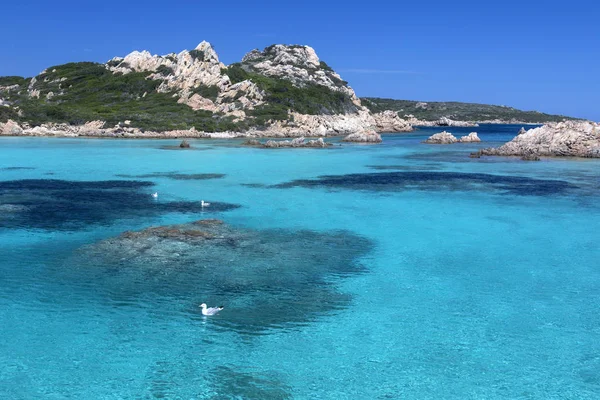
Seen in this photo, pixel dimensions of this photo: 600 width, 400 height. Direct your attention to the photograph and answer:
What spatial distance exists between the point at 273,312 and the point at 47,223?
54.0ft

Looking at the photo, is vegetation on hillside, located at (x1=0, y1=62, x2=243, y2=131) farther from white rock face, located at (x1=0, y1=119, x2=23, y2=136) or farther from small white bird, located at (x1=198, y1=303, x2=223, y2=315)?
small white bird, located at (x1=198, y1=303, x2=223, y2=315)

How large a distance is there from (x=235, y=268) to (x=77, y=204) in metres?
17.4

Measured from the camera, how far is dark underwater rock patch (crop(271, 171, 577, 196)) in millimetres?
42969

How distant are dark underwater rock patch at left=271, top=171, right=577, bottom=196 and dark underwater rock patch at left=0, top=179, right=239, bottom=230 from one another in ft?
37.4

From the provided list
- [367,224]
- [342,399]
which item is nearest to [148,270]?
[342,399]

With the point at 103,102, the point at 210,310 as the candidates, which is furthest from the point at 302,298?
the point at 103,102

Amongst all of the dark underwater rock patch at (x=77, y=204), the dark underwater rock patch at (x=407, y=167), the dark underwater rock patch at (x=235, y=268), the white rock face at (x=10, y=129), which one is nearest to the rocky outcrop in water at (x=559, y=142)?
the dark underwater rock patch at (x=407, y=167)

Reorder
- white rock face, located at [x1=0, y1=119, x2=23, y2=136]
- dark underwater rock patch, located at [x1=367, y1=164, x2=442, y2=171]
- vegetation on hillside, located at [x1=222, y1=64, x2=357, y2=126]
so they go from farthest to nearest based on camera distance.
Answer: vegetation on hillside, located at [x1=222, y1=64, x2=357, y2=126] → white rock face, located at [x1=0, y1=119, x2=23, y2=136] → dark underwater rock patch, located at [x1=367, y1=164, x2=442, y2=171]

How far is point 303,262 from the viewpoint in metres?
21.2

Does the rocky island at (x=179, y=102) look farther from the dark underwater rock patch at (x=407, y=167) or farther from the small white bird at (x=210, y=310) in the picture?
the small white bird at (x=210, y=310)

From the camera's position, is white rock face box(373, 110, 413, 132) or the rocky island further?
white rock face box(373, 110, 413, 132)

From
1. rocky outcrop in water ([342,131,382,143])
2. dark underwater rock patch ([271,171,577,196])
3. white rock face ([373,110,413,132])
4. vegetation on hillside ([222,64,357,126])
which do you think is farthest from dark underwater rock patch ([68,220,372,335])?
white rock face ([373,110,413,132])

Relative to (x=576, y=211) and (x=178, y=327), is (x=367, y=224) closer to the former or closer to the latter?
(x=576, y=211)

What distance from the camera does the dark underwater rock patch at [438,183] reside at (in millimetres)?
42969
